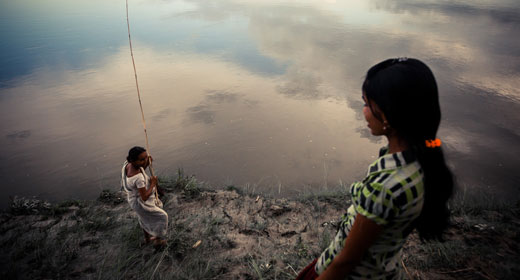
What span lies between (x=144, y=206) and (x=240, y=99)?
187 inches

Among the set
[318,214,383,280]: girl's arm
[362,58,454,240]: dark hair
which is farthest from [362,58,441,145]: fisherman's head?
[318,214,383,280]: girl's arm

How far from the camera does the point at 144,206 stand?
107 inches

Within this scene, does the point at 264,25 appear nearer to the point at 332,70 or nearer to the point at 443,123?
the point at 332,70

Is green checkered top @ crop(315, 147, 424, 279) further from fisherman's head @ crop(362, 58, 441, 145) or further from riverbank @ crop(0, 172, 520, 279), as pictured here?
riverbank @ crop(0, 172, 520, 279)

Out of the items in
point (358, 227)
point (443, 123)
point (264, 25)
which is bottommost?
point (443, 123)

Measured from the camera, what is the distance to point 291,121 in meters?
6.21

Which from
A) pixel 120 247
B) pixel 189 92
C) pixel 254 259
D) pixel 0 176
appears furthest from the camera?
pixel 189 92

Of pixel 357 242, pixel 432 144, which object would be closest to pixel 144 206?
pixel 357 242

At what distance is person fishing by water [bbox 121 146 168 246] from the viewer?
2619mm

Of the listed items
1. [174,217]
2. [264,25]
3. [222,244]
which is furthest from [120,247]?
[264,25]

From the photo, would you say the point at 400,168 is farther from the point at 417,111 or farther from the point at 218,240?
the point at 218,240

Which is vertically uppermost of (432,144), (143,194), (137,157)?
(432,144)

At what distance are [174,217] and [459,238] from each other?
310 cm

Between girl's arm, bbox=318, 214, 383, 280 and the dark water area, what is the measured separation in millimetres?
3345
